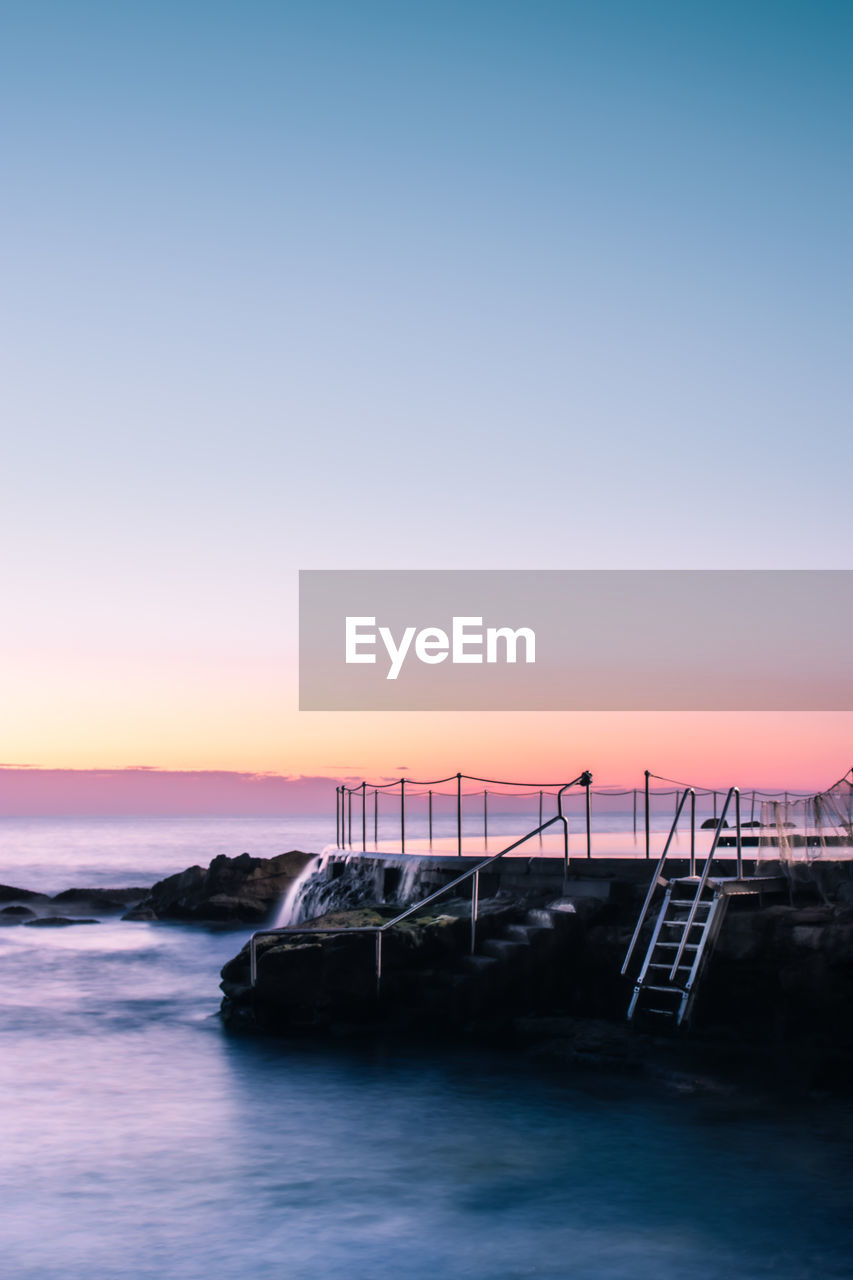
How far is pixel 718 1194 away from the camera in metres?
8.66

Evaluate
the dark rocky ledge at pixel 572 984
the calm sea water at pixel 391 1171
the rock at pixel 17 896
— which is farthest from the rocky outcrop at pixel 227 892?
the calm sea water at pixel 391 1171

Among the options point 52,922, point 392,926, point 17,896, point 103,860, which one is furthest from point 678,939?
point 103,860

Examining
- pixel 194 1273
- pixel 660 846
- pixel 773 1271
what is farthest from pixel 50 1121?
pixel 660 846

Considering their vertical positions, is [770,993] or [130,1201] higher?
[770,993]

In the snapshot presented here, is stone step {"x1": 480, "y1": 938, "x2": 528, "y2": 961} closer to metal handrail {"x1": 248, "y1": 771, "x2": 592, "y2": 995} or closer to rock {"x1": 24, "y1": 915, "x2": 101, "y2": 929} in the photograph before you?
metal handrail {"x1": 248, "y1": 771, "x2": 592, "y2": 995}

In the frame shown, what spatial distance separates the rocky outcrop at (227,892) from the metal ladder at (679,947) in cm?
1834

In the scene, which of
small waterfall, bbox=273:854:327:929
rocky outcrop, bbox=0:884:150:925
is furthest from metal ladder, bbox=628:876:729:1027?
rocky outcrop, bbox=0:884:150:925

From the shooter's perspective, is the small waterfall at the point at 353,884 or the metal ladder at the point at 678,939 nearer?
the metal ladder at the point at 678,939

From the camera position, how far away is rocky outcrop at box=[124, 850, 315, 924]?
3064 cm

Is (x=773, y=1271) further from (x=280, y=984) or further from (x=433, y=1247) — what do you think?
(x=280, y=984)

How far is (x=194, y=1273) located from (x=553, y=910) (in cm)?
777

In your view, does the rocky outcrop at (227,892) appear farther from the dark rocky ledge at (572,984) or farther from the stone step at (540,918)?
the stone step at (540,918)

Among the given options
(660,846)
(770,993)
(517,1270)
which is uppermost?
(660,846)

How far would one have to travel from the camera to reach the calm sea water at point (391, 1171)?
7664 millimetres
